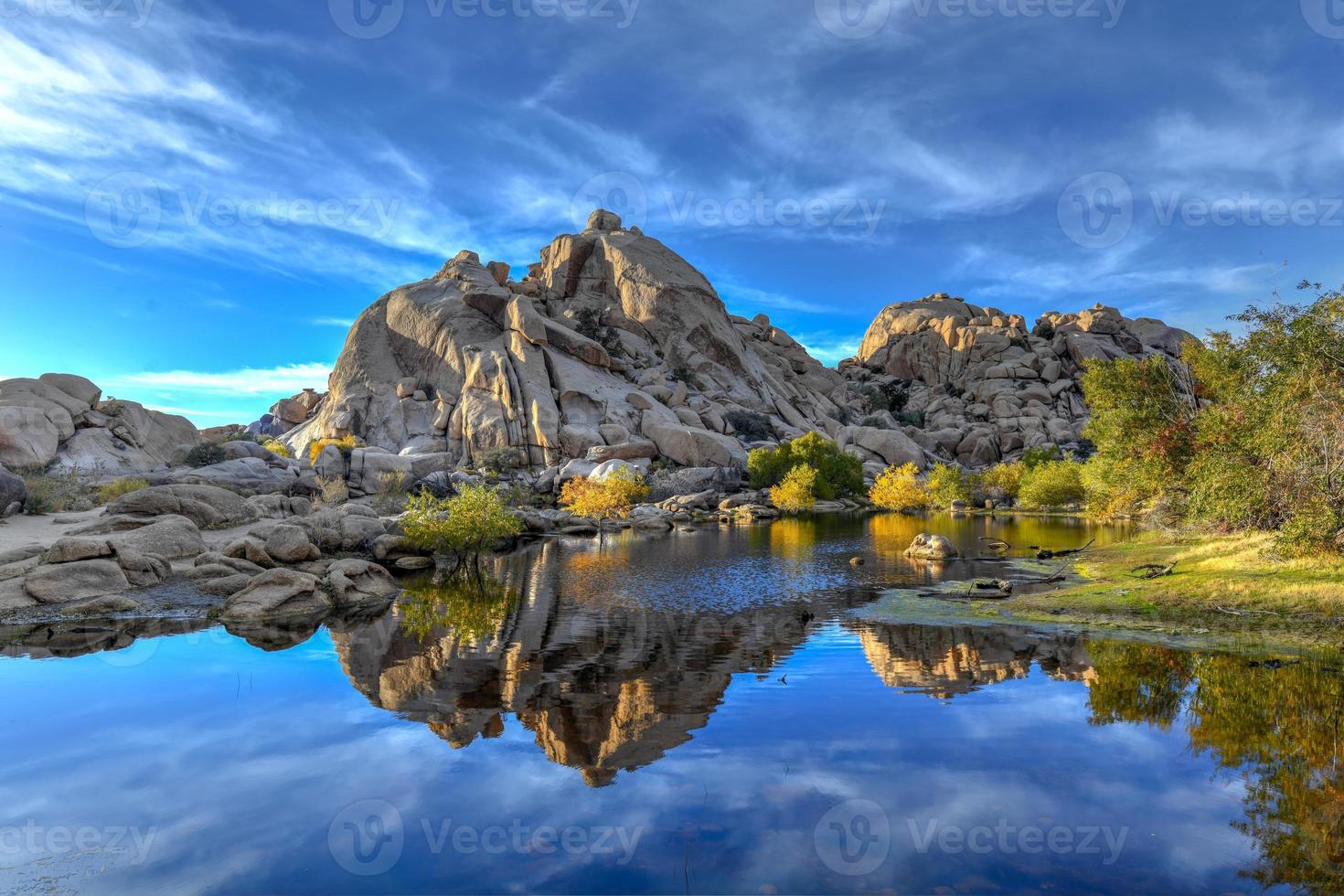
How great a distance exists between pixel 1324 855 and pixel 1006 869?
3.75 metres

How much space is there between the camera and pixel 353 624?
23.0 meters

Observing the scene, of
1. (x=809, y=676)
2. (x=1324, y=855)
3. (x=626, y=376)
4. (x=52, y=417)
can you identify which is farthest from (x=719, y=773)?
(x=626, y=376)

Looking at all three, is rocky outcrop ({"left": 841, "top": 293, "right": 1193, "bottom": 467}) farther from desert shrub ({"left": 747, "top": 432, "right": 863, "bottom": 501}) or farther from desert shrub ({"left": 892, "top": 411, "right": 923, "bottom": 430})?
desert shrub ({"left": 747, "top": 432, "right": 863, "bottom": 501})

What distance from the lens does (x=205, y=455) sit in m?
56.1

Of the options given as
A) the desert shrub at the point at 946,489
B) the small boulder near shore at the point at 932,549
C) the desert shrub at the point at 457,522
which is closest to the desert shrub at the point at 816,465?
the desert shrub at the point at 946,489

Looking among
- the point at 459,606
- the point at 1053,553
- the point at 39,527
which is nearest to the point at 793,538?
the point at 1053,553

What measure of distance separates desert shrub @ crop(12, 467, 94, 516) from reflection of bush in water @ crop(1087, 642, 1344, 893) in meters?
42.8

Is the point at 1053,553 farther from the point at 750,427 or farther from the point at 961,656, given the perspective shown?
the point at 750,427

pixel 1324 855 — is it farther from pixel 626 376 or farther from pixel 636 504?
pixel 626 376

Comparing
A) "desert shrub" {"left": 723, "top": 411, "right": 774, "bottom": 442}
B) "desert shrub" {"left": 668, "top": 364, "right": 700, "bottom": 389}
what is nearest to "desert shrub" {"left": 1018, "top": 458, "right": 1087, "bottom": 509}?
"desert shrub" {"left": 723, "top": 411, "right": 774, "bottom": 442}

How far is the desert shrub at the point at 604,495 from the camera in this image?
62.4 m

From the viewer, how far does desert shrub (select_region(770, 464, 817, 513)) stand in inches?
2953

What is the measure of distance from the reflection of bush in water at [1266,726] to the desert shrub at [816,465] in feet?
219

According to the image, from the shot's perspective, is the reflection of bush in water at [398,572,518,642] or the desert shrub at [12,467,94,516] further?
the desert shrub at [12,467,94,516]
